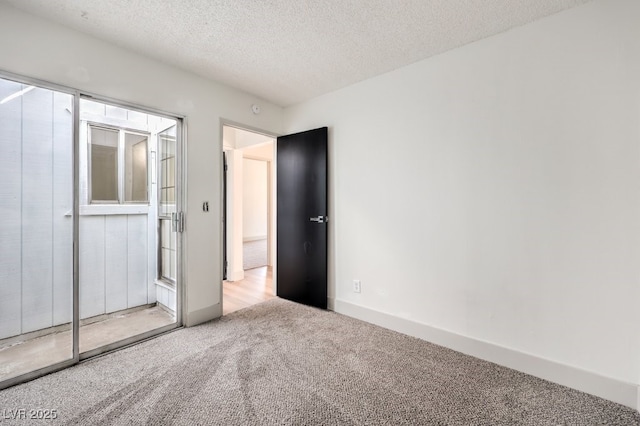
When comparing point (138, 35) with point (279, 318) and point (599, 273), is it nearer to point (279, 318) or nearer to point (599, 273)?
point (279, 318)

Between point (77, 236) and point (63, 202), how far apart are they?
12.9 inches

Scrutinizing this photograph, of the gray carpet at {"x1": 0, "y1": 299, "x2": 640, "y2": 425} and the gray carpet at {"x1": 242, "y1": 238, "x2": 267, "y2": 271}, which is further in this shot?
the gray carpet at {"x1": 242, "y1": 238, "x2": 267, "y2": 271}

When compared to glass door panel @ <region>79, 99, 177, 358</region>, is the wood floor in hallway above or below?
below

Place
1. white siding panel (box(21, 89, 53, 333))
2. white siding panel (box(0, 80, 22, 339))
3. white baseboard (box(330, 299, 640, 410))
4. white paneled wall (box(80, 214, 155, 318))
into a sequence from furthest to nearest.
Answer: white paneled wall (box(80, 214, 155, 318)), white siding panel (box(21, 89, 53, 333)), white siding panel (box(0, 80, 22, 339)), white baseboard (box(330, 299, 640, 410))

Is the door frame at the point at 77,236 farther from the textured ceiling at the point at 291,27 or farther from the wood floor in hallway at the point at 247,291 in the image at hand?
the wood floor in hallway at the point at 247,291

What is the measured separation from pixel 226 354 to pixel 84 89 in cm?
235

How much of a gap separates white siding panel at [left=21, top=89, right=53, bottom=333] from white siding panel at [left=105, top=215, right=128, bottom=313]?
23.5 inches

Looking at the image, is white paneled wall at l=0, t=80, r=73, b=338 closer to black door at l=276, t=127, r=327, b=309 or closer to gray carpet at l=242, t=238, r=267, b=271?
black door at l=276, t=127, r=327, b=309

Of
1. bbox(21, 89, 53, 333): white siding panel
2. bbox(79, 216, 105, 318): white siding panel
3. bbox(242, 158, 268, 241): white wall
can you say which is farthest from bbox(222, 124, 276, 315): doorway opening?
bbox(242, 158, 268, 241): white wall

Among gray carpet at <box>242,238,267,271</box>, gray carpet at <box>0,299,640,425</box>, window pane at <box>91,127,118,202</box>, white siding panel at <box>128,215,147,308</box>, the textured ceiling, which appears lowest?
gray carpet at <box>0,299,640,425</box>

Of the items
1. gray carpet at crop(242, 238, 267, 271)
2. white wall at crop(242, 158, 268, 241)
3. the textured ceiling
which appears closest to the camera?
the textured ceiling

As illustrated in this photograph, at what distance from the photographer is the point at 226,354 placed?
2.27 meters

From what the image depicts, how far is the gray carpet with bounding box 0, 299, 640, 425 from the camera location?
159cm

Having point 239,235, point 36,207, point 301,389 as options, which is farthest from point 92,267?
point 301,389
